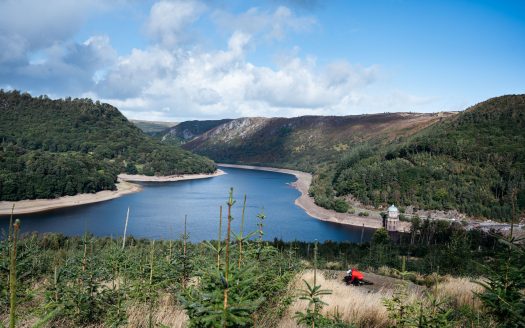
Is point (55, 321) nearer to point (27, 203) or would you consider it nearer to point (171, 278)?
point (171, 278)

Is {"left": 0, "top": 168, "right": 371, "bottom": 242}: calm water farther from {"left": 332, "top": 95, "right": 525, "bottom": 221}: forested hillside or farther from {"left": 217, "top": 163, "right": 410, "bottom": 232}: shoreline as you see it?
{"left": 332, "top": 95, "right": 525, "bottom": 221}: forested hillside

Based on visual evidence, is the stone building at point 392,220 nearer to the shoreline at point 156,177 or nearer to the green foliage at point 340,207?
the green foliage at point 340,207

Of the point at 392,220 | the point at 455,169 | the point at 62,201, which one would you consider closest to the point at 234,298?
the point at 392,220

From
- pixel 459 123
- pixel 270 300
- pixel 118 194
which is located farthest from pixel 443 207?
pixel 270 300

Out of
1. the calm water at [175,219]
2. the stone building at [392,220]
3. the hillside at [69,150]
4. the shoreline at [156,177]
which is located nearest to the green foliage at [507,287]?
the calm water at [175,219]

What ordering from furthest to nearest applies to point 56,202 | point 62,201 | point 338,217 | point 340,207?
1. point 62,201
2. point 56,202
3. point 340,207
4. point 338,217

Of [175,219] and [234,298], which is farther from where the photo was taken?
[175,219]

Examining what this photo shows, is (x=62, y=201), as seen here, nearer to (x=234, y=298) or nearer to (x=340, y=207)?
(x=340, y=207)
